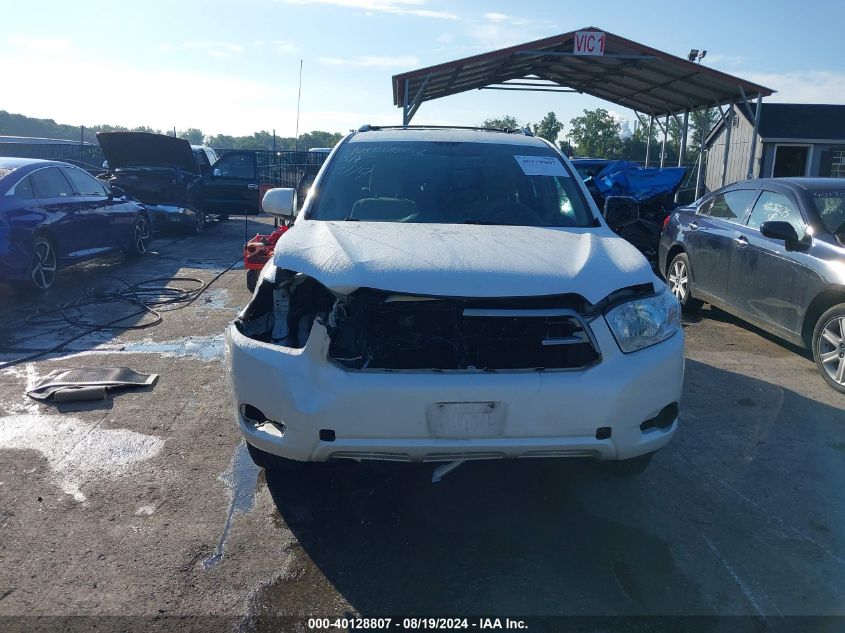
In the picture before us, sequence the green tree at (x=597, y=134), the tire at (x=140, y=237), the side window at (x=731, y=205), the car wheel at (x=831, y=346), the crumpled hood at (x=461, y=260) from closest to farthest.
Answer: the crumpled hood at (x=461, y=260) < the car wheel at (x=831, y=346) < the side window at (x=731, y=205) < the tire at (x=140, y=237) < the green tree at (x=597, y=134)

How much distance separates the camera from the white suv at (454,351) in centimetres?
304

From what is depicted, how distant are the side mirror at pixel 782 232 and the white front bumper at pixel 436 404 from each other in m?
3.56

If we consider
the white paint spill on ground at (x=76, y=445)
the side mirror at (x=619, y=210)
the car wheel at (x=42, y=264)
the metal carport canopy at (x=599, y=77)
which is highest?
the metal carport canopy at (x=599, y=77)

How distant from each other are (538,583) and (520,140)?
328cm

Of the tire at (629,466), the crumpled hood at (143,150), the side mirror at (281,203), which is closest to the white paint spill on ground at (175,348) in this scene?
the side mirror at (281,203)

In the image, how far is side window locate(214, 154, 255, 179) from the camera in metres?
16.3

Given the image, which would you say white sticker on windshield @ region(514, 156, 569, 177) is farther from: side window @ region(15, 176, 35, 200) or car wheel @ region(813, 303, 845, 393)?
side window @ region(15, 176, 35, 200)

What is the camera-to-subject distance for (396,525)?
3.48 metres

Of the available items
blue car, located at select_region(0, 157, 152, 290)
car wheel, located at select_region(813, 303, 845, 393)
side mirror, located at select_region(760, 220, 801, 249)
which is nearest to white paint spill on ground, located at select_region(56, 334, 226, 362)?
blue car, located at select_region(0, 157, 152, 290)

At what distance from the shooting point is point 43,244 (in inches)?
334

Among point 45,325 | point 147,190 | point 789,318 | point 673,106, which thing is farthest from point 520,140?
point 673,106

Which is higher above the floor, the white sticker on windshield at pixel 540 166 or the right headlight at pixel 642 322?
the white sticker on windshield at pixel 540 166

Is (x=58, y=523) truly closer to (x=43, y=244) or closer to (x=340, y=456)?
(x=340, y=456)

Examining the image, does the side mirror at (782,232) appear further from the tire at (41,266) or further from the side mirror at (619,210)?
the tire at (41,266)
